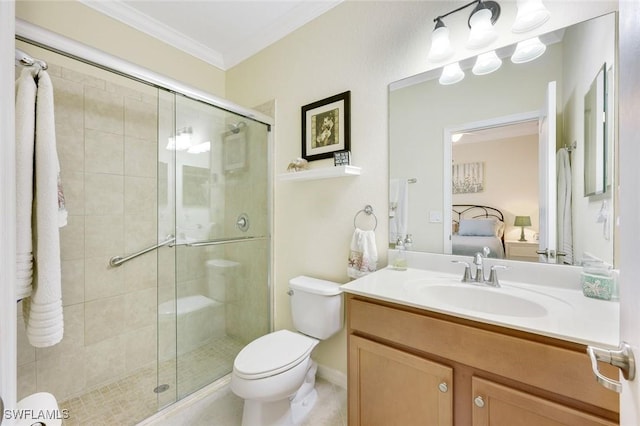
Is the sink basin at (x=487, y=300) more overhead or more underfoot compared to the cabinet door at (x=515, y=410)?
more overhead

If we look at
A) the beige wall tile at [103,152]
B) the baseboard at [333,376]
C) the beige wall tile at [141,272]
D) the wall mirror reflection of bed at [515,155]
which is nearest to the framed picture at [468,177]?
the wall mirror reflection of bed at [515,155]

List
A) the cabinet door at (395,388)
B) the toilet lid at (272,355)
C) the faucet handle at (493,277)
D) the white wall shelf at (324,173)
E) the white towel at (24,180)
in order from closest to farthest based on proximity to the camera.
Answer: the white towel at (24,180), the cabinet door at (395,388), the faucet handle at (493,277), the toilet lid at (272,355), the white wall shelf at (324,173)

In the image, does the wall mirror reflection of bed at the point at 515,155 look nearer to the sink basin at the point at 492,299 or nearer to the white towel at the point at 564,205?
the white towel at the point at 564,205

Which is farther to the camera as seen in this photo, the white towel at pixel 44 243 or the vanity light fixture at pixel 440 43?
the vanity light fixture at pixel 440 43

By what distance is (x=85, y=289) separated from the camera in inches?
66.8

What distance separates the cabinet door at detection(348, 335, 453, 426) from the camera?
0.93m

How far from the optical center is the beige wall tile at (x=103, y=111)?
1.72 meters

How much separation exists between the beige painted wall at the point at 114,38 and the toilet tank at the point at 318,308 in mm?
1869

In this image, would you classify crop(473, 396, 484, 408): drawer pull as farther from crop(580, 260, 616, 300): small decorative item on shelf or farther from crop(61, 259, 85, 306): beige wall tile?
crop(61, 259, 85, 306): beige wall tile

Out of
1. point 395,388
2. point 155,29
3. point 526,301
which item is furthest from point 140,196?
point 526,301

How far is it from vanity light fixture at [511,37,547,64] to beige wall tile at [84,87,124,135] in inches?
93.7

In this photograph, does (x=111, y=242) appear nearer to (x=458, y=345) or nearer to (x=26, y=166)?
(x=26, y=166)

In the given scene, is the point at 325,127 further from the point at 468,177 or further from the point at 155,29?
the point at 155,29

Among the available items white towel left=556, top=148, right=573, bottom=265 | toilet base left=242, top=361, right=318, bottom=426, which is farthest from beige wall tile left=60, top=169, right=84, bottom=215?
white towel left=556, top=148, right=573, bottom=265
